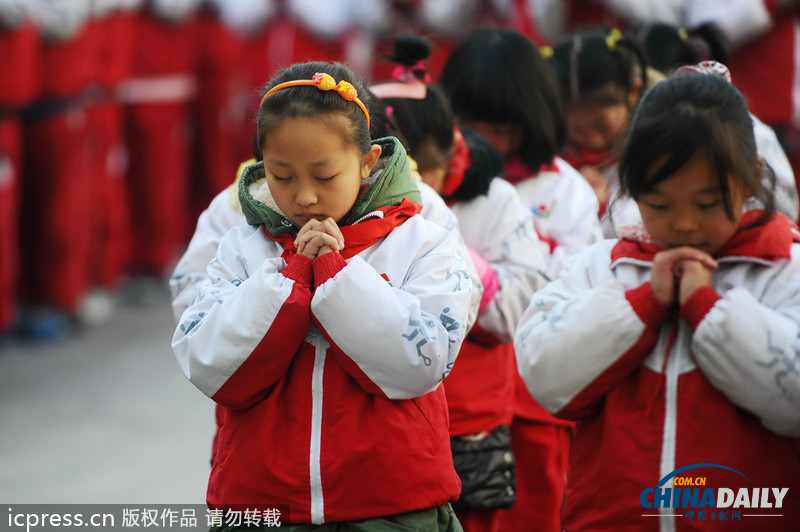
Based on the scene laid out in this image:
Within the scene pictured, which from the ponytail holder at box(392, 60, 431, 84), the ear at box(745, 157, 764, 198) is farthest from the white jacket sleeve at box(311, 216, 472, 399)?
the ponytail holder at box(392, 60, 431, 84)

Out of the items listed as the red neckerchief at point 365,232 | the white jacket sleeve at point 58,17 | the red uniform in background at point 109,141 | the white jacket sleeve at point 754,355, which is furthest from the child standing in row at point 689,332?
the red uniform in background at point 109,141

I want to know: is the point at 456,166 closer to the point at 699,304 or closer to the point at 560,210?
the point at 560,210

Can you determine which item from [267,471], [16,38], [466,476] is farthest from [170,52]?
[267,471]

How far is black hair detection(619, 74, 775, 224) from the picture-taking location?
5.66ft

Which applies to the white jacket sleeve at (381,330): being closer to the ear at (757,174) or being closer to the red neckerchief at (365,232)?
the red neckerchief at (365,232)

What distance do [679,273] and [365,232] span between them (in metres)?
0.59

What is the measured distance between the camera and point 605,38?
3.35 metres

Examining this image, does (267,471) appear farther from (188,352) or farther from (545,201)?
(545,201)

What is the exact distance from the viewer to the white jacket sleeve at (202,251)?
8.01ft

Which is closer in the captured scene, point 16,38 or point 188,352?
point 188,352

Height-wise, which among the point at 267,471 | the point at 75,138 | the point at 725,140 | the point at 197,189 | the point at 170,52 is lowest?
the point at 267,471

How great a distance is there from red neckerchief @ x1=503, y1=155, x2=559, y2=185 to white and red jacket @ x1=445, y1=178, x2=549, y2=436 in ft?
0.78

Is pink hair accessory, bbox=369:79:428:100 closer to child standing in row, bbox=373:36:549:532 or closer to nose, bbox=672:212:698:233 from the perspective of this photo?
child standing in row, bbox=373:36:549:532

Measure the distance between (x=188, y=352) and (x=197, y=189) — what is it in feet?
19.1
